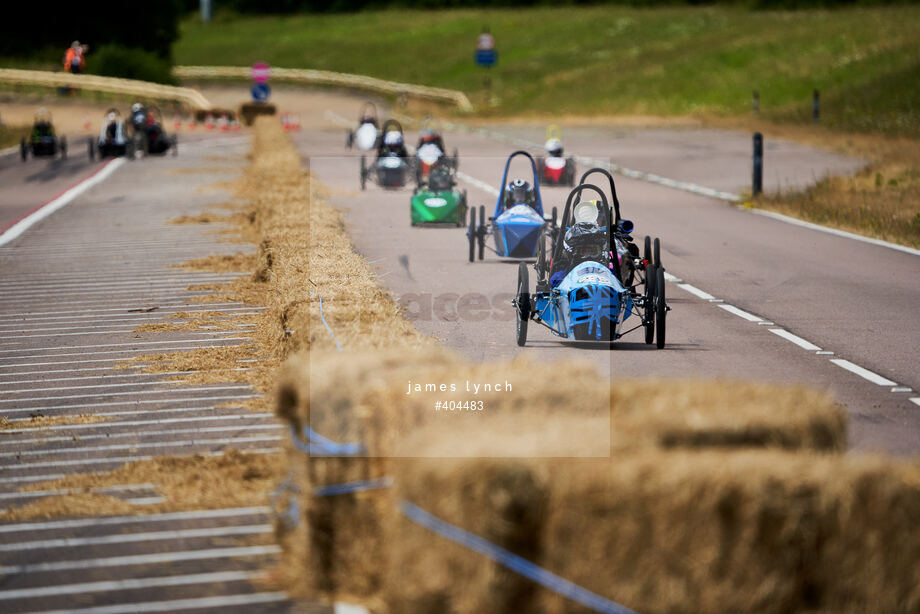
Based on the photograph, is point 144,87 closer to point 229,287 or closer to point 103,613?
point 229,287

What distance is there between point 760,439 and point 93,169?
35854mm

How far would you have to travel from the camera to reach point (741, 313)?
47.8 feet

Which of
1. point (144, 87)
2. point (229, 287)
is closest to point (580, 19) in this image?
point (144, 87)

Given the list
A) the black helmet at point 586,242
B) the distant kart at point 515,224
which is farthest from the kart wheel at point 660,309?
the distant kart at point 515,224

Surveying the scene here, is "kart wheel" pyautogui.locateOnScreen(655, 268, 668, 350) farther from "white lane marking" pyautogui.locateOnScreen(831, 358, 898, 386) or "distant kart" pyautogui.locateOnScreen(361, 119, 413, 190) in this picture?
"distant kart" pyautogui.locateOnScreen(361, 119, 413, 190)

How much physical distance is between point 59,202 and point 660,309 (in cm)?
2079

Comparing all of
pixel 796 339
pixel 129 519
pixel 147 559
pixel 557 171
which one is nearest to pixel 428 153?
pixel 557 171

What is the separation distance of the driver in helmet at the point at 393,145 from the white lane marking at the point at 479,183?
6.46ft

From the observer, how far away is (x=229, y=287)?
54.9 feet

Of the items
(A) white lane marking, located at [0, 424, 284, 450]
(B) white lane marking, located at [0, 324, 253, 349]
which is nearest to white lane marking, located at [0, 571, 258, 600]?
(A) white lane marking, located at [0, 424, 284, 450]

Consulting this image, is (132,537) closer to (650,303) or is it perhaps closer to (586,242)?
(650,303)

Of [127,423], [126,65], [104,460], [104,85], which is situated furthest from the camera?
[126,65]

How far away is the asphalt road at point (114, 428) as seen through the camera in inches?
259

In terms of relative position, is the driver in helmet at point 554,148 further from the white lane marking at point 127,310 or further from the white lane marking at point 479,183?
the white lane marking at point 127,310
